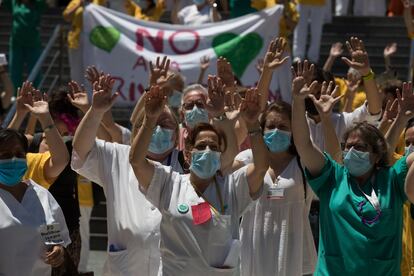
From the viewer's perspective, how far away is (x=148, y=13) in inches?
634

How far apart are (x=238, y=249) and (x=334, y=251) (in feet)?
1.83

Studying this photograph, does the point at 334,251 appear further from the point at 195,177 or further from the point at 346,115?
the point at 346,115

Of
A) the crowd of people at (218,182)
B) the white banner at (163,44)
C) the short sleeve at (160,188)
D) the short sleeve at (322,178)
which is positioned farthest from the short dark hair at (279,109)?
the white banner at (163,44)

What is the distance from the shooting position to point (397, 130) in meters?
8.05

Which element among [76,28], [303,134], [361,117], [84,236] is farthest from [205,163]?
[76,28]

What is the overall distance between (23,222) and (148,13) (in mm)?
9239

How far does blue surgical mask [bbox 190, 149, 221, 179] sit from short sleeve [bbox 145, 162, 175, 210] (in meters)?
0.16

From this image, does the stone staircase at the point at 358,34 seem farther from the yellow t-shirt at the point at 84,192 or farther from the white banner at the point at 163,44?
the yellow t-shirt at the point at 84,192

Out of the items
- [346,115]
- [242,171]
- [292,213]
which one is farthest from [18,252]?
[346,115]

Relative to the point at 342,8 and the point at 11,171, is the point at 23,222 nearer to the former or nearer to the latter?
the point at 11,171

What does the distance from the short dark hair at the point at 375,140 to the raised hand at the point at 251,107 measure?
1.95ft

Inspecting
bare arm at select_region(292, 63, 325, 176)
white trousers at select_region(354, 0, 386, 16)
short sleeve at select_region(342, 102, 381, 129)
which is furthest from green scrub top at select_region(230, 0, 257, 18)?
bare arm at select_region(292, 63, 325, 176)

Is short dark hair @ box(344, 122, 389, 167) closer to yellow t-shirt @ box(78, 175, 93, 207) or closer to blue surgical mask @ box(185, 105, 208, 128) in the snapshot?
blue surgical mask @ box(185, 105, 208, 128)

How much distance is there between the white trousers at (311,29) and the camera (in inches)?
626
